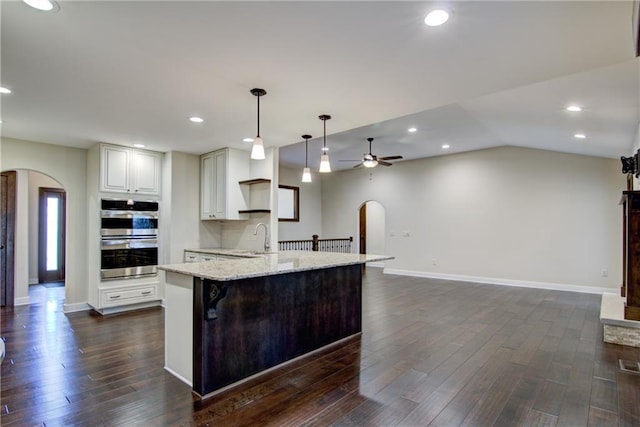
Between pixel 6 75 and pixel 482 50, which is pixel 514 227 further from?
pixel 6 75

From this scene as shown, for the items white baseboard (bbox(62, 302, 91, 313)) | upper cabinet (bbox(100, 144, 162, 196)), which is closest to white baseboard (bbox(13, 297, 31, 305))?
white baseboard (bbox(62, 302, 91, 313))

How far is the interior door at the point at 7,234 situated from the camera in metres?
5.45

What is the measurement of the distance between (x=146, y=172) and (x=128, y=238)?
3.62ft

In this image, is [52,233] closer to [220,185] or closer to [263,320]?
[220,185]

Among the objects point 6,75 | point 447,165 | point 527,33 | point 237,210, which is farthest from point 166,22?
point 447,165

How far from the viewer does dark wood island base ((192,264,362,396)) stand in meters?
2.59

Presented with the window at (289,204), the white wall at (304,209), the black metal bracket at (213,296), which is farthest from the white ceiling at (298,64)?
the white wall at (304,209)

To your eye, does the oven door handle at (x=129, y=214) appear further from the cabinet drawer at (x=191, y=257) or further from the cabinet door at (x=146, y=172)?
the cabinet drawer at (x=191, y=257)

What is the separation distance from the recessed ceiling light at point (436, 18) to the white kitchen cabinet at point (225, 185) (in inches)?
155

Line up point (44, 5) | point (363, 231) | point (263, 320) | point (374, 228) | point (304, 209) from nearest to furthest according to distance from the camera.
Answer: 1. point (44, 5)
2. point (263, 320)
3. point (304, 209)
4. point (363, 231)
5. point (374, 228)

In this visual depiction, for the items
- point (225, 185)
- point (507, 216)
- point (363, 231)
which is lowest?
point (363, 231)

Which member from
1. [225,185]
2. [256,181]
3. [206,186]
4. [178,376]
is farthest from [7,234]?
[178,376]

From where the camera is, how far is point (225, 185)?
209 inches

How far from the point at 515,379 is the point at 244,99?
11.4 ft
